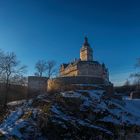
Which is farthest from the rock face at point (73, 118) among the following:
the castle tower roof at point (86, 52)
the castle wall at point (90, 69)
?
the castle tower roof at point (86, 52)

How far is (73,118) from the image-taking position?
2239 centimetres

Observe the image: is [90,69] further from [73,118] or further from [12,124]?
[12,124]

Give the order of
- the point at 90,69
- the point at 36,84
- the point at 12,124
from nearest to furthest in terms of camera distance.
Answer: the point at 12,124 < the point at 36,84 < the point at 90,69

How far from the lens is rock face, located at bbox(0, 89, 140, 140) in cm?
1997

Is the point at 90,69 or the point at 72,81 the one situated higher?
the point at 90,69

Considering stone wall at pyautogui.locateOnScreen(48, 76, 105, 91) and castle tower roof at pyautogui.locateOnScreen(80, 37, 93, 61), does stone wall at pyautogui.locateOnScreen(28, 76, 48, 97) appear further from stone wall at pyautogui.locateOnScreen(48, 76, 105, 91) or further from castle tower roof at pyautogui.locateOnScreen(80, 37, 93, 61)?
castle tower roof at pyautogui.locateOnScreen(80, 37, 93, 61)

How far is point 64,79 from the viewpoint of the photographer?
3306 centimetres

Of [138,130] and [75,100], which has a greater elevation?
[75,100]

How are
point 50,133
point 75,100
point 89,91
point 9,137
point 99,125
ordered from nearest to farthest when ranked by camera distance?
point 9,137 → point 50,133 → point 99,125 → point 75,100 → point 89,91

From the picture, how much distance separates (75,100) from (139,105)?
28.1ft

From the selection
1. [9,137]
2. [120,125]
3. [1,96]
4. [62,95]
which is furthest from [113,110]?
[1,96]

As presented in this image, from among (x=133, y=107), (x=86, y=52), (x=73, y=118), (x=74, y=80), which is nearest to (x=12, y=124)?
(x=73, y=118)

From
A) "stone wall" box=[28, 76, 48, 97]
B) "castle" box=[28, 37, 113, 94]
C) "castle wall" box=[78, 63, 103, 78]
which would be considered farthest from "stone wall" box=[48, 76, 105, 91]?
"castle wall" box=[78, 63, 103, 78]

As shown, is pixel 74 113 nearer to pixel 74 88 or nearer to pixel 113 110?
pixel 113 110
